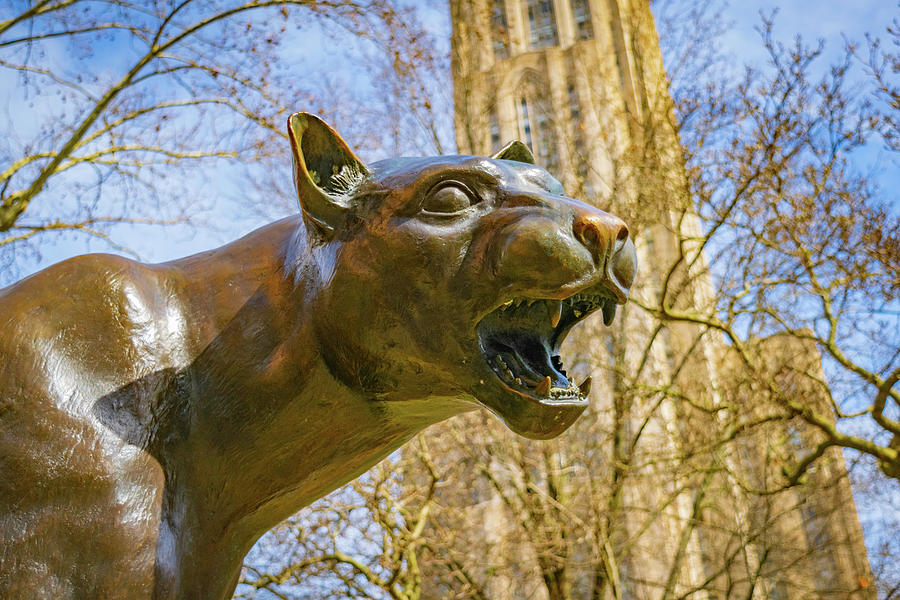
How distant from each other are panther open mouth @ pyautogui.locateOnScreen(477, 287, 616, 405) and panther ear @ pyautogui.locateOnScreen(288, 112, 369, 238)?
1.53 feet

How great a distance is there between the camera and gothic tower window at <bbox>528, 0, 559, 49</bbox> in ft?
146

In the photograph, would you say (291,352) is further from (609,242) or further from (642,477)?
(642,477)

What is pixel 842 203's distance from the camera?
39.0ft

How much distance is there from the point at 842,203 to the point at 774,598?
26.7 ft

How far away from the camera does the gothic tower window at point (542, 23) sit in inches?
1757

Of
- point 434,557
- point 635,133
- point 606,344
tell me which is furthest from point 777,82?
point 434,557

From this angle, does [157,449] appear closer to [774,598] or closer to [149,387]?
[149,387]

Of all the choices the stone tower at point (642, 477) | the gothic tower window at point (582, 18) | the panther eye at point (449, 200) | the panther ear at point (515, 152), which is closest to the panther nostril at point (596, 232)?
the panther eye at point (449, 200)

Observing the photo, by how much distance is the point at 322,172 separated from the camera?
90.0 inches

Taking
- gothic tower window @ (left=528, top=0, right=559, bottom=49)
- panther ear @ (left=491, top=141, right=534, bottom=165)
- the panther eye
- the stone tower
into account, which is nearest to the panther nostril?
the panther eye

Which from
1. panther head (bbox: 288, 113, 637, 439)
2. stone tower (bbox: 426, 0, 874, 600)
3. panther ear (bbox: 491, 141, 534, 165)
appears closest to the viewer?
panther head (bbox: 288, 113, 637, 439)

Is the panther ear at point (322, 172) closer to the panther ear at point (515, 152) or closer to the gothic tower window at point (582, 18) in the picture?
the panther ear at point (515, 152)

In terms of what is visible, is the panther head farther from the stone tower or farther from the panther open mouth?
the stone tower

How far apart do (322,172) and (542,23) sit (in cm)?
4606
